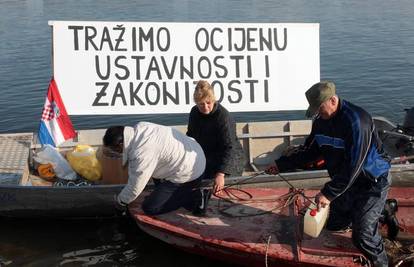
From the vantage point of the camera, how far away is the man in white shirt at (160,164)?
18.5 feet

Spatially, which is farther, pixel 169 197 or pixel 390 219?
pixel 169 197

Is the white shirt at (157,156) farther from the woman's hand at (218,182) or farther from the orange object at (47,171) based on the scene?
the orange object at (47,171)

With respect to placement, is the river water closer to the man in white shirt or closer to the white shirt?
the man in white shirt

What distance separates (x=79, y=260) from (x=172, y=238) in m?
1.59

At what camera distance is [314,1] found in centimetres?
3531

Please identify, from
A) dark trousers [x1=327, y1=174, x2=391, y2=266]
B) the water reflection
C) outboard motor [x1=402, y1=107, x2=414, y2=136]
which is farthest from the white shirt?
outboard motor [x1=402, y1=107, x2=414, y2=136]

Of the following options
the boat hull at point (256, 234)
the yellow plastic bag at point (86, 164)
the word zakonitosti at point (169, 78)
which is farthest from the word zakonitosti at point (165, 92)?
the boat hull at point (256, 234)

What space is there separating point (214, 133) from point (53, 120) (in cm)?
312

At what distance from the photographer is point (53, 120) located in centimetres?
831

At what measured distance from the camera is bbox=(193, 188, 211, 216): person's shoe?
6477 mm

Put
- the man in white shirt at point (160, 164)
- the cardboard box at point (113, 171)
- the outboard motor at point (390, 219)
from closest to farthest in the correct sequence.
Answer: the man in white shirt at point (160, 164), the outboard motor at point (390, 219), the cardboard box at point (113, 171)

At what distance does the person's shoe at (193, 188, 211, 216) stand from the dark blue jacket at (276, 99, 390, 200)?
1.66m

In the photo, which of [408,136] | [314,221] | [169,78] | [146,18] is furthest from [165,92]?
[146,18]

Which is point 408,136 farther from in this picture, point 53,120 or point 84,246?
point 53,120
